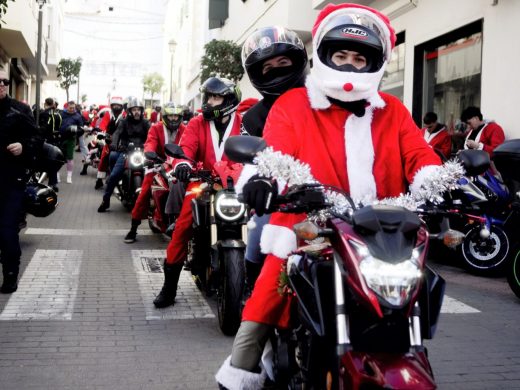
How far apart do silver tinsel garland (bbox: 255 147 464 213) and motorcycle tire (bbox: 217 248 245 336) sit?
2244 millimetres

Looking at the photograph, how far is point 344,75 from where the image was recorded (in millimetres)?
2832

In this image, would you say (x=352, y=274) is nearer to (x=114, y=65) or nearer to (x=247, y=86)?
(x=247, y=86)

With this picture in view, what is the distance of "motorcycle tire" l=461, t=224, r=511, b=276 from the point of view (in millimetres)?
7648

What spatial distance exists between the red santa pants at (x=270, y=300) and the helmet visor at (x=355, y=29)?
3.15 ft

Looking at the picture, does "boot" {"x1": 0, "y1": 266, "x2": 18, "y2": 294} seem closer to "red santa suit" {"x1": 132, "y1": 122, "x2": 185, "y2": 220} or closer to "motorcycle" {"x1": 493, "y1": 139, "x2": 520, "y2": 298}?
"red santa suit" {"x1": 132, "y1": 122, "x2": 185, "y2": 220}

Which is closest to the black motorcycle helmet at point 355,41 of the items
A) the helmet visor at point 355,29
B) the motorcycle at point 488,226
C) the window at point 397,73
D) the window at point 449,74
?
the helmet visor at point 355,29

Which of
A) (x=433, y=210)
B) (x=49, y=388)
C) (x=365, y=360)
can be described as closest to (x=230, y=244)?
(x=49, y=388)

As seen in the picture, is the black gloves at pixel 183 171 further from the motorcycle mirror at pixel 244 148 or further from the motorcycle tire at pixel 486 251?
the motorcycle tire at pixel 486 251

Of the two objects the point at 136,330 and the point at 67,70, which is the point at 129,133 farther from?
the point at 67,70

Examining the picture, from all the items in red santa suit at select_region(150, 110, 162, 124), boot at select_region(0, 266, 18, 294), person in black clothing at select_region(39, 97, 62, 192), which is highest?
red santa suit at select_region(150, 110, 162, 124)

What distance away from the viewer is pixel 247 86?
23594 mm

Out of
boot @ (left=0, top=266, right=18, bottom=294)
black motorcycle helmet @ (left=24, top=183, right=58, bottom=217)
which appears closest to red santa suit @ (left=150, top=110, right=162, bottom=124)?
black motorcycle helmet @ (left=24, top=183, right=58, bottom=217)

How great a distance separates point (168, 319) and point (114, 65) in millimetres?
104274

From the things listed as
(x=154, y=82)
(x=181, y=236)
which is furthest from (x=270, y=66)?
(x=154, y=82)
